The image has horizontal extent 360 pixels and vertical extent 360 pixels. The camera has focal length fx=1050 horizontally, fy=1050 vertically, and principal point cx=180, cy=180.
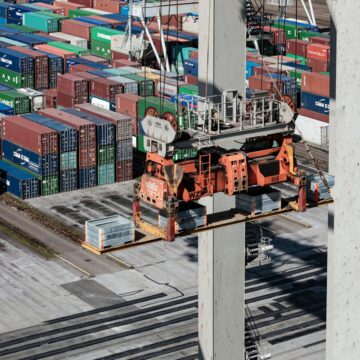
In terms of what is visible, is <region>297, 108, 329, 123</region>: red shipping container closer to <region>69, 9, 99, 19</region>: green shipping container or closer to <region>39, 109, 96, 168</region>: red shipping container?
<region>39, 109, 96, 168</region>: red shipping container

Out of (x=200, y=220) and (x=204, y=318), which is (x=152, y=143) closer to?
(x=200, y=220)

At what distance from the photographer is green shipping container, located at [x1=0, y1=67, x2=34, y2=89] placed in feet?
385

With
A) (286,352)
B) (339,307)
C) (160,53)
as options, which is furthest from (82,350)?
(160,53)

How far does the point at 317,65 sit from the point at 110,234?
86.7 metres

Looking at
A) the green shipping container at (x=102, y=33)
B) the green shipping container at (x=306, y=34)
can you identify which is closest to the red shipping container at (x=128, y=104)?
the green shipping container at (x=102, y=33)

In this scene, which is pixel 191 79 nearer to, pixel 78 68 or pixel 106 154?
pixel 78 68

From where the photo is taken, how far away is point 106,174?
94875mm

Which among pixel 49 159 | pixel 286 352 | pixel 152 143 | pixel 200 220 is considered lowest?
pixel 286 352

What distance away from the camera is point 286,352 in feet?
205

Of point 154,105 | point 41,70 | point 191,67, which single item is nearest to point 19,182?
point 154,105

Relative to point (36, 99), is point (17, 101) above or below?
above

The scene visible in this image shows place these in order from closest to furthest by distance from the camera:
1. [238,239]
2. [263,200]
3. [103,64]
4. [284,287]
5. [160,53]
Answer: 1. [263,200]
2. [238,239]
3. [284,287]
4. [103,64]
5. [160,53]

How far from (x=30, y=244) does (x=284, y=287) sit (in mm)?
20142

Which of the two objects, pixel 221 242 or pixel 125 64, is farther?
pixel 125 64
